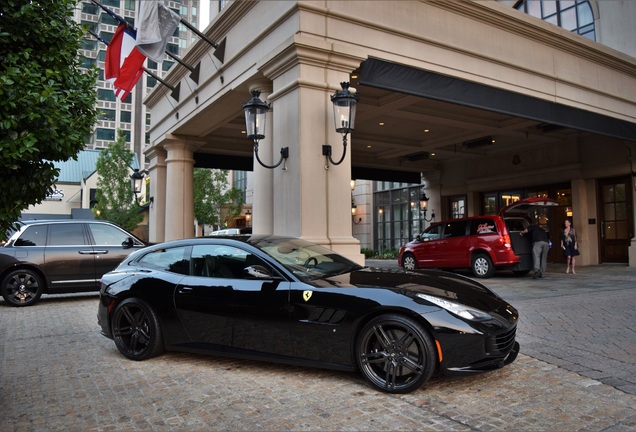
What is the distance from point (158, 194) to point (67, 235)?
8.32 metres

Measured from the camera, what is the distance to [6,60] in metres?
3.59

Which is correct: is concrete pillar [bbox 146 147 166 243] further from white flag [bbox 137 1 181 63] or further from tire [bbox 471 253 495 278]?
tire [bbox 471 253 495 278]

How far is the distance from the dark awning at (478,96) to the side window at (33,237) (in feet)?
23.8

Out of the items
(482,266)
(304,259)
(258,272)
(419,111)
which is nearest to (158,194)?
(419,111)

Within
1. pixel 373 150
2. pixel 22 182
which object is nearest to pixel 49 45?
pixel 22 182

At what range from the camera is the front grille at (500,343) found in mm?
3863

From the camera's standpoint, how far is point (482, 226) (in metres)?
13.4

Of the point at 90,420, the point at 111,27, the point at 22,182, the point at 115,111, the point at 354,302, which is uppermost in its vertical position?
the point at 111,27

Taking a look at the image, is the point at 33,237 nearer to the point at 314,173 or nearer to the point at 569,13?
the point at 314,173

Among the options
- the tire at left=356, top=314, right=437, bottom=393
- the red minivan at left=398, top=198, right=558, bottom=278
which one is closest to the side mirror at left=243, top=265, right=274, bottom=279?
the tire at left=356, top=314, right=437, bottom=393

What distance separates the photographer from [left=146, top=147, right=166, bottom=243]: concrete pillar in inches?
710

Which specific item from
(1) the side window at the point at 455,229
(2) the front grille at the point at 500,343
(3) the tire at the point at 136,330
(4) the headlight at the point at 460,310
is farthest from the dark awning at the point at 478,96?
(2) the front grille at the point at 500,343

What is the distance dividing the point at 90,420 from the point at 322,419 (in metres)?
1.73

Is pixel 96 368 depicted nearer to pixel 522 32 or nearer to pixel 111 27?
pixel 522 32
